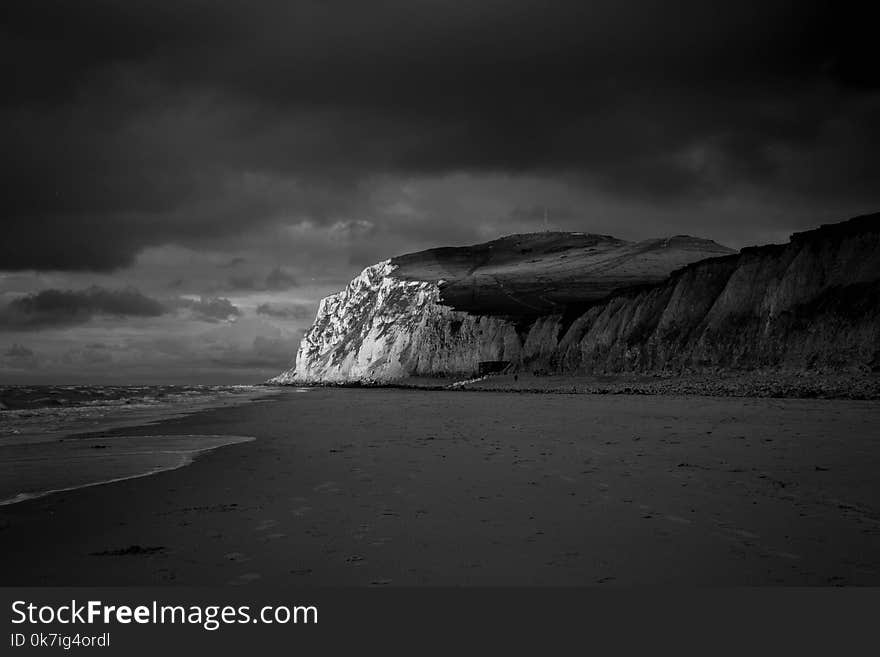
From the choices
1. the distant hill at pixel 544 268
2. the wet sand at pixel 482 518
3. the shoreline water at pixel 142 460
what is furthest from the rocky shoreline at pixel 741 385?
the distant hill at pixel 544 268

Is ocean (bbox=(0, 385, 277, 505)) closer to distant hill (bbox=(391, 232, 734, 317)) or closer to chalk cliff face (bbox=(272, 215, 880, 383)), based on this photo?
chalk cliff face (bbox=(272, 215, 880, 383))

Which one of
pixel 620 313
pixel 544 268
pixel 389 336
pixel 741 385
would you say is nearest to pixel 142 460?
pixel 741 385

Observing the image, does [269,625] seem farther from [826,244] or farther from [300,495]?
[826,244]

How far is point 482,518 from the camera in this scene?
5699mm

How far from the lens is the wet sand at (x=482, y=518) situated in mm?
4191

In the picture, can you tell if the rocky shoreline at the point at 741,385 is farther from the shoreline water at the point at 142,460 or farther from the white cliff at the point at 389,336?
the white cliff at the point at 389,336

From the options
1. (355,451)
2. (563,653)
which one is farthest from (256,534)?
(355,451)

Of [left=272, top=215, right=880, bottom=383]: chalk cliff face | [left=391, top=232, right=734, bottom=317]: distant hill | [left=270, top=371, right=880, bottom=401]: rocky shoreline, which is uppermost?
[left=391, top=232, right=734, bottom=317]: distant hill

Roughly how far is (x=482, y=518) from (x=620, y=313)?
156 ft

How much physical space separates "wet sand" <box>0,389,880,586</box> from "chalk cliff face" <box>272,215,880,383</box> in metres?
22.5

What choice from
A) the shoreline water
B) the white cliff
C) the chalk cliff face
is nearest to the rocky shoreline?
the chalk cliff face

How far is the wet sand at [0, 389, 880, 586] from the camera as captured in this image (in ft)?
13.8

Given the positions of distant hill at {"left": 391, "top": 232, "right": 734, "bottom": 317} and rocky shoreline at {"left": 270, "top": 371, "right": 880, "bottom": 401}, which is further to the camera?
distant hill at {"left": 391, "top": 232, "right": 734, "bottom": 317}

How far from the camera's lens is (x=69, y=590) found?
13.1 feet
